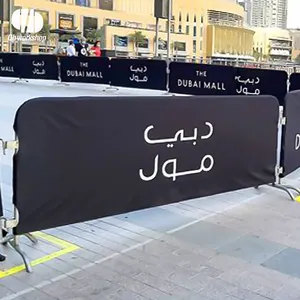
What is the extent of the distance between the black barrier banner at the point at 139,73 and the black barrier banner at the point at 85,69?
408 millimetres

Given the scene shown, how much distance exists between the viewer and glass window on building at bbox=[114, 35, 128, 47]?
88.9m

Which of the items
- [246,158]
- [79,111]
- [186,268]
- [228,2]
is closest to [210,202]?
[246,158]

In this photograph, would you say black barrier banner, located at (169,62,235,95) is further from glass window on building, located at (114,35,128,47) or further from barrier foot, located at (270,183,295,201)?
glass window on building, located at (114,35,128,47)

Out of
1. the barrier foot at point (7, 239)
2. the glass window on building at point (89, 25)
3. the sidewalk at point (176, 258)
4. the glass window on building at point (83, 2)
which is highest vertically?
the glass window on building at point (83, 2)

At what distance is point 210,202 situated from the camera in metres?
5.85

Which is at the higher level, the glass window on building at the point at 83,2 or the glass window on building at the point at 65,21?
the glass window on building at the point at 83,2

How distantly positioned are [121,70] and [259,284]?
15040 mm

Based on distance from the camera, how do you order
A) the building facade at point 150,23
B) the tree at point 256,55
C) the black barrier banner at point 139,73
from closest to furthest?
the black barrier banner at point 139,73 < the building facade at point 150,23 < the tree at point 256,55

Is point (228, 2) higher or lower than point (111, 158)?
higher

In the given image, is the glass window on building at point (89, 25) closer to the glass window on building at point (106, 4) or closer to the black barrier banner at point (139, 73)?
the glass window on building at point (106, 4)

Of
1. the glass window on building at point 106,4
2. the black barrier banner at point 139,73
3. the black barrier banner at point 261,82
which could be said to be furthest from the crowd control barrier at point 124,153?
the glass window on building at point 106,4

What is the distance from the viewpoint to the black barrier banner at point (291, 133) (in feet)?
19.7

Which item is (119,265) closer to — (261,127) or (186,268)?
(186,268)

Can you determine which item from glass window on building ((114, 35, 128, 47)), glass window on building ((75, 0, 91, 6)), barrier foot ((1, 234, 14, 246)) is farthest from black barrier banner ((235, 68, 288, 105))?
glass window on building ((75, 0, 91, 6))
